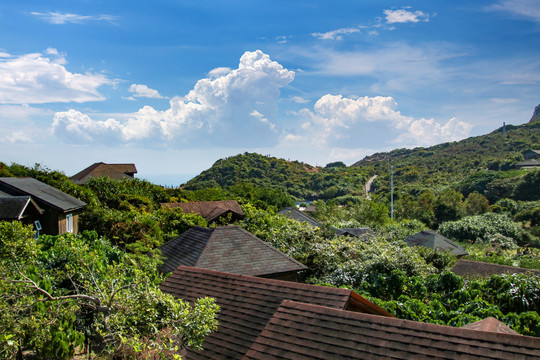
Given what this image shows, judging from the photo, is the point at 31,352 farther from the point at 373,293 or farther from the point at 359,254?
the point at 359,254

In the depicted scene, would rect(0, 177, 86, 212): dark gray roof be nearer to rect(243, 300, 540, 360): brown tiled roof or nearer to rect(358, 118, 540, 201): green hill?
rect(243, 300, 540, 360): brown tiled roof

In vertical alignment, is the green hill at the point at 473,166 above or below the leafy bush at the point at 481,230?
above

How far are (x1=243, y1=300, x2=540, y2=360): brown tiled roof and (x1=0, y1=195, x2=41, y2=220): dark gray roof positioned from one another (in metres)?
17.9

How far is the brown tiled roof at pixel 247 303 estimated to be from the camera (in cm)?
897

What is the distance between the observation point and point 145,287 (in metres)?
8.50

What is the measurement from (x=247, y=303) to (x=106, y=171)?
49469 mm

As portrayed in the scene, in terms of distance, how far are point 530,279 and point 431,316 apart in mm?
6864

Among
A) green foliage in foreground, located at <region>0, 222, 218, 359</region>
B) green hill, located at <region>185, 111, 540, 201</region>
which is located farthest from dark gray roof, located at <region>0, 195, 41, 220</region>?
green hill, located at <region>185, 111, 540, 201</region>

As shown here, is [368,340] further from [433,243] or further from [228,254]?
[433,243]

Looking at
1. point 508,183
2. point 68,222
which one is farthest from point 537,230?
point 68,222

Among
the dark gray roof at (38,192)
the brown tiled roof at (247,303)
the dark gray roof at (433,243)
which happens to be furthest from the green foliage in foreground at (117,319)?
the dark gray roof at (433,243)

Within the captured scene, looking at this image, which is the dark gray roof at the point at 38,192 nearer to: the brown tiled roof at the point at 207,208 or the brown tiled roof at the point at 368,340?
the brown tiled roof at the point at 207,208

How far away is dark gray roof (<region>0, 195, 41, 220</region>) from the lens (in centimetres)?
2023

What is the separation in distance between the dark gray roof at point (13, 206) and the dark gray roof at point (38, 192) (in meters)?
1.48
